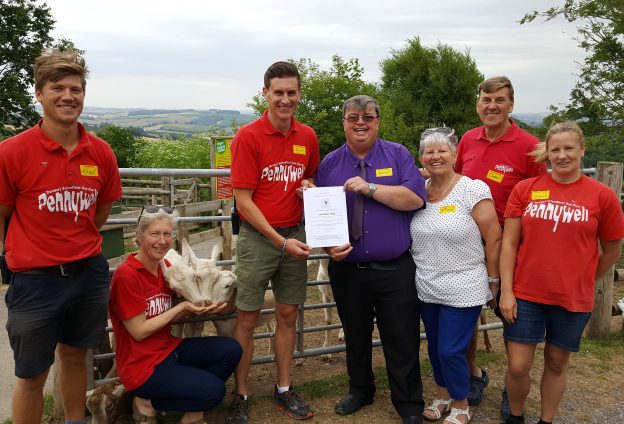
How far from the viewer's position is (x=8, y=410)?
445 centimetres

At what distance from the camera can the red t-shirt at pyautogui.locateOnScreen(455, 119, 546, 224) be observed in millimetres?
3689

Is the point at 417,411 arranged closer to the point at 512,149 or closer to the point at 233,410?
the point at 233,410

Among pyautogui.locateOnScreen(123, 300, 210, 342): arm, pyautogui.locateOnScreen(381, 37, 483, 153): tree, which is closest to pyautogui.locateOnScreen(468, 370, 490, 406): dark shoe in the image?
pyautogui.locateOnScreen(123, 300, 210, 342): arm

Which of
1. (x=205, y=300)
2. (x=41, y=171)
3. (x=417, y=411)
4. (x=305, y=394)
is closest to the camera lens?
(x=41, y=171)

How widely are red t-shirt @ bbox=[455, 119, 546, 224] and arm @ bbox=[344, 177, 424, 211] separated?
672 mm

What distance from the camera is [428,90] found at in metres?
25.3

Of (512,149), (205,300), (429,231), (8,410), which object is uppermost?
(512,149)

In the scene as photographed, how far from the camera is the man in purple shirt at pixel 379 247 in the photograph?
348 centimetres

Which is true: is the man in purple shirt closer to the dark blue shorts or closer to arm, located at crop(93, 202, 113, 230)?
arm, located at crop(93, 202, 113, 230)

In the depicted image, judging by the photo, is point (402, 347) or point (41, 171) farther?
point (402, 347)

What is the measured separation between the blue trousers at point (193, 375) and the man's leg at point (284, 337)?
15.4 inches

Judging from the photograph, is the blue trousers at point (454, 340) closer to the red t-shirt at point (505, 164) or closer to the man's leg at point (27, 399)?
the red t-shirt at point (505, 164)

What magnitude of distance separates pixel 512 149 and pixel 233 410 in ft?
9.04

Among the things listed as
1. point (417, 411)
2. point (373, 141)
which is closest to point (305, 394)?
point (417, 411)
